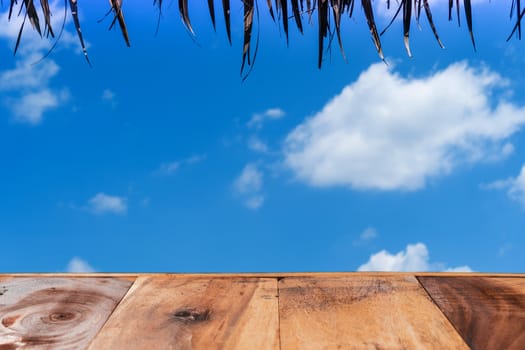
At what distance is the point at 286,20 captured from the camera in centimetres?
148

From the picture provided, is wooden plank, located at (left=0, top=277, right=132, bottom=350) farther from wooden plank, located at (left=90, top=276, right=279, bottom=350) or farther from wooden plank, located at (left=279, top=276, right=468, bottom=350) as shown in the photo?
wooden plank, located at (left=279, top=276, right=468, bottom=350)

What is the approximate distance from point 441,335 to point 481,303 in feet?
0.61

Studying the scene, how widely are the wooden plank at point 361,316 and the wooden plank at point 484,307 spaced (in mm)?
23

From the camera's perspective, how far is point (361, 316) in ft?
2.85

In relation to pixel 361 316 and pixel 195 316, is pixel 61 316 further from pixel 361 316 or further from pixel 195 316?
pixel 361 316

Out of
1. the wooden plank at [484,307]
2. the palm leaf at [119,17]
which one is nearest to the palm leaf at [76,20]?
the palm leaf at [119,17]

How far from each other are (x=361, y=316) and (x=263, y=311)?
0.15m

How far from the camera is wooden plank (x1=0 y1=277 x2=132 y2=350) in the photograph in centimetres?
81

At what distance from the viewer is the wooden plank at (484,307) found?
2.58 ft

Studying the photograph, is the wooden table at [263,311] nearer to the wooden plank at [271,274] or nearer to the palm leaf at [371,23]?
the wooden plank at [271,274]

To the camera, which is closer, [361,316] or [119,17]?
[361,316]

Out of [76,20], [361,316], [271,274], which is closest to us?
[361,316]

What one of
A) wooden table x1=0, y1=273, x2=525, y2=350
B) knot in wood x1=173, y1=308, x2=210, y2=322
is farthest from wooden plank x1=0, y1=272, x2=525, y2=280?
knot in wood x1=173, y1=308, x2=210, y2=322

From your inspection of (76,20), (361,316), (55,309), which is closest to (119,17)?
(76,20)
